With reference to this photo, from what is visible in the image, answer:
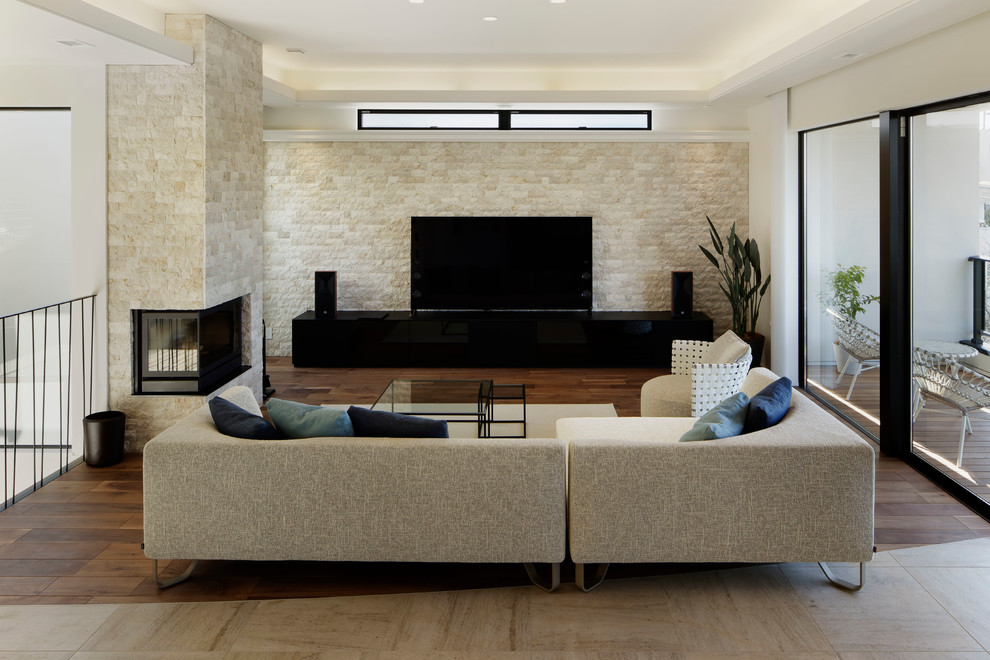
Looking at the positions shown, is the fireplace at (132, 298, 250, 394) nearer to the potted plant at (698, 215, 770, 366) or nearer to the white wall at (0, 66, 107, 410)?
the white wall at (0, 66, 107, 410)

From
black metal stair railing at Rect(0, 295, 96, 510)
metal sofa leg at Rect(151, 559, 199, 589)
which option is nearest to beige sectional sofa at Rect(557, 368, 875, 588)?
metal sofa leg at Rect(151, 559, 199, 589)

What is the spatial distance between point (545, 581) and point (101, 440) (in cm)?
299

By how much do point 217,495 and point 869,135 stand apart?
15.2 feet

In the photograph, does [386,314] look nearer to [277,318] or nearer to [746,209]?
[277,318]

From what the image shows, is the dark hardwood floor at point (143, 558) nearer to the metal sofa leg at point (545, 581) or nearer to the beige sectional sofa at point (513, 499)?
the metal sofa leg at point (545, 581)

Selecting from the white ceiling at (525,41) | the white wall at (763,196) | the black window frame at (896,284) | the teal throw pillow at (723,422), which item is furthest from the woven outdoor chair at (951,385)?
the white wall at (763,196)

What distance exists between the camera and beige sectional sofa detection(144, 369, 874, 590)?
3.13 m

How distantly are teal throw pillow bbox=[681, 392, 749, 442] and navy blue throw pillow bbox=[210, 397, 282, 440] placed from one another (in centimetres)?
162

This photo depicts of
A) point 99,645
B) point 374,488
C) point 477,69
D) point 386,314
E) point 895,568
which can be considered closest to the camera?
point 99,645

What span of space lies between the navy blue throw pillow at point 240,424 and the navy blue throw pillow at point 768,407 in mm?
1903

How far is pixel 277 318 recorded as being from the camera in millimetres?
8695

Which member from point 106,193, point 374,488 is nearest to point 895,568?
point 374,488

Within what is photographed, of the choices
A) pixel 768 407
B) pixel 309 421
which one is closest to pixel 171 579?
pixel 309 421

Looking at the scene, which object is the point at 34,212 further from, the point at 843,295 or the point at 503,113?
the point at 843,295
